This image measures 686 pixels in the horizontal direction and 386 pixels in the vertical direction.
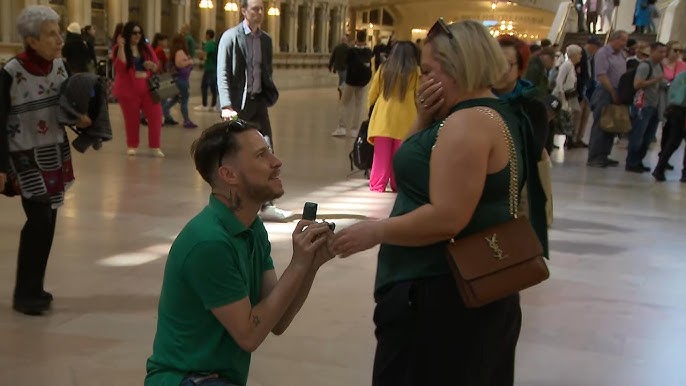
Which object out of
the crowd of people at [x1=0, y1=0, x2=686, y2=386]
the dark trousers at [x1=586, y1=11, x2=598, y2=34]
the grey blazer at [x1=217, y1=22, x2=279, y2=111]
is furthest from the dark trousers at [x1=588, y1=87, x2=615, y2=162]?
the dark trousers at [x1=586, y1=11, x2=598, y2=34]

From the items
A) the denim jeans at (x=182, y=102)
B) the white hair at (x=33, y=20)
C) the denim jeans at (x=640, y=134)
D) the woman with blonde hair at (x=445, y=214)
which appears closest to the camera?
the woman with blonde hair at (x=445, y=214)

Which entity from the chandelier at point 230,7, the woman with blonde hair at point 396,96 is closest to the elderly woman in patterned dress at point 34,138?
the woman with blonde hair at point 396,96

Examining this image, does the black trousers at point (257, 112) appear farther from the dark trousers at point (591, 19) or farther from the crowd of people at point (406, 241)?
the dark trousers at point (591, 19)

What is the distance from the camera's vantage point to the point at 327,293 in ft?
18.0

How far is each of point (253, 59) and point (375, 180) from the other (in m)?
2.66

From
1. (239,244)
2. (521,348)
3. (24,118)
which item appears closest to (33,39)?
(24,118)

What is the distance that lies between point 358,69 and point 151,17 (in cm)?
1165

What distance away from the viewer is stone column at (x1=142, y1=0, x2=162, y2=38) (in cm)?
2450

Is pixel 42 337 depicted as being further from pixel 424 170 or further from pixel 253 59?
pixel 253 59

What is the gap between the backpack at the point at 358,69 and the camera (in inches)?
583

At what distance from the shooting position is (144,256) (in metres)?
6.17

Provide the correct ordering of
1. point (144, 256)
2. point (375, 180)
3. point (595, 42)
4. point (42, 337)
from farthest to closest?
point (595, 42), point (375, 180), point (144, 256), point (42, 337)

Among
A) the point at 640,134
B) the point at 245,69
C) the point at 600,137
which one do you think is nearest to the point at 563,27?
the point at 600,137

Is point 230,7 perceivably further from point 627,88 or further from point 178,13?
point 627,88
